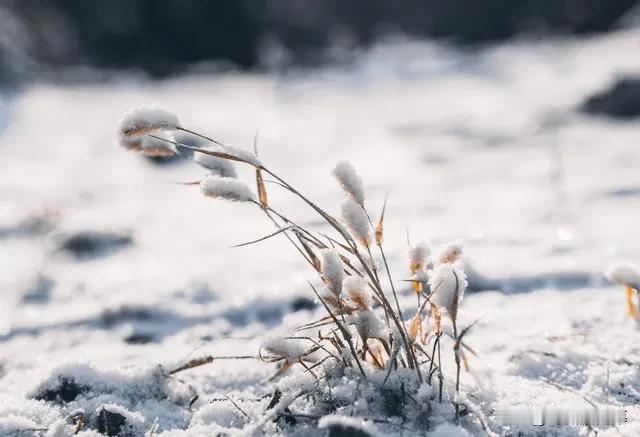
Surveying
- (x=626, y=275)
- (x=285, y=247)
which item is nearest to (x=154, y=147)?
(x=626, y=275)

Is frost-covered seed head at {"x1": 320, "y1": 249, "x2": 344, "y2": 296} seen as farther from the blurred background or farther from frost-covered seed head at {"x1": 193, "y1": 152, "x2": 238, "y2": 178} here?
the blurred background

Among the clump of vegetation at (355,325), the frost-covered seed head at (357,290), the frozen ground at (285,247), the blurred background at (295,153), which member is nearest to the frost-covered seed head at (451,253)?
the clump of vegetation at (355,325)

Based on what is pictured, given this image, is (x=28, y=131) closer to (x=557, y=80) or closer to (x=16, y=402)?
(x=16, y=402)

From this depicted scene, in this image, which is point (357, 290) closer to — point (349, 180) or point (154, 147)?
point (349, 180)

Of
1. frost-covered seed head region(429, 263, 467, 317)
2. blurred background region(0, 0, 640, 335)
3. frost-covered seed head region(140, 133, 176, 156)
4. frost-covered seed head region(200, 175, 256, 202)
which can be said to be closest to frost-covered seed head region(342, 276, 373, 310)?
frost-covered seed head region(429, 263, 467, 317)

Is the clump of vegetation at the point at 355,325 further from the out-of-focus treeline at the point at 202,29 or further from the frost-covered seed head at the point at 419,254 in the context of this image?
the out-of-focus treeline at the point at 202,29
